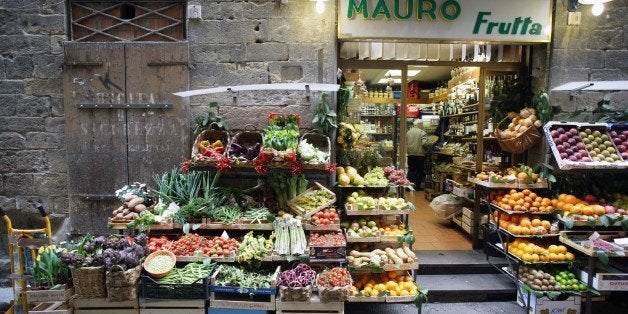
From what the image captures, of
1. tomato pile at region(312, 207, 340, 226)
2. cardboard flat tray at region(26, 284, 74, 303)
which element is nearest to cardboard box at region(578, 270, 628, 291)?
tomato pile at region(312, 207, 340, 226)

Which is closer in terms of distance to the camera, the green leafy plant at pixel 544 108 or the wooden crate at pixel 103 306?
the wooden crate at pixel 103 306

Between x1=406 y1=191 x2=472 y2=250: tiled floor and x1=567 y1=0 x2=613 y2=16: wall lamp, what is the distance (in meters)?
3.76

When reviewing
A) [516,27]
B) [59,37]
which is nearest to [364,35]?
[516,27]

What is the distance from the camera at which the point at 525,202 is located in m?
4.90

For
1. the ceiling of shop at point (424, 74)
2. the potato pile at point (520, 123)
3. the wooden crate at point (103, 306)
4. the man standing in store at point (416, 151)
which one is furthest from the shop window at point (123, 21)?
the man standing in store at point (416, 151)

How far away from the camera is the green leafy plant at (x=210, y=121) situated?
16.2ft

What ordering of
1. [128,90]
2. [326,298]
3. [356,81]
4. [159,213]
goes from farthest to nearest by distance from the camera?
[356,81] < [128,90] < [159,213] < [326,298]

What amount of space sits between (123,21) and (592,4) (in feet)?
21.6

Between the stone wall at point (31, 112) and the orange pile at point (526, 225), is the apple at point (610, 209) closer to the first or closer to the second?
the orange pile at point (526, 225)

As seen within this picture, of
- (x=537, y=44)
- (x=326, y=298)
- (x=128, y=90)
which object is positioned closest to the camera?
(x=326, y=298)

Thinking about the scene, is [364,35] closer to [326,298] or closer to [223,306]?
[326,298]

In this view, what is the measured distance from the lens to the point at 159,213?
4492mm

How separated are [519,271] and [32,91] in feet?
22.8

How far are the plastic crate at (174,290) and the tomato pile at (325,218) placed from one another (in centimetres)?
138
